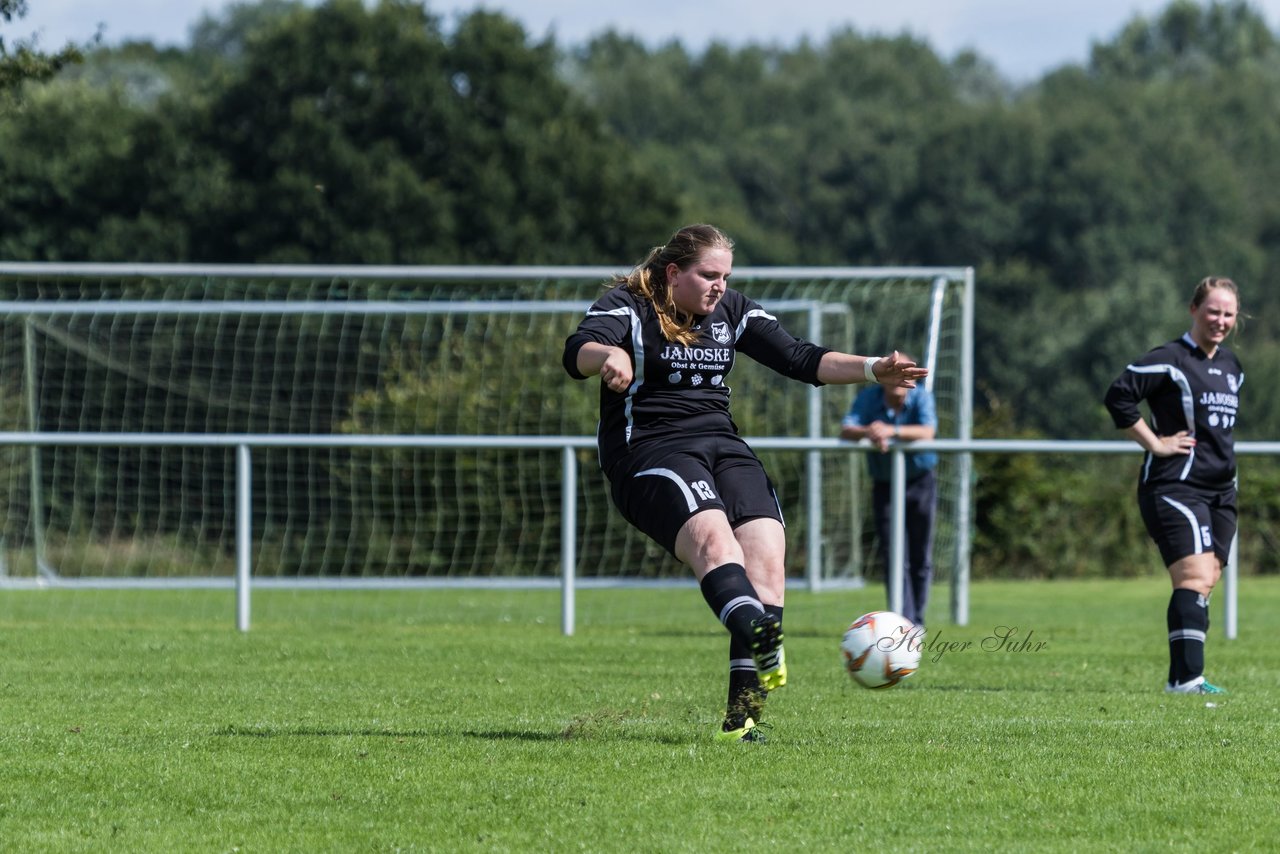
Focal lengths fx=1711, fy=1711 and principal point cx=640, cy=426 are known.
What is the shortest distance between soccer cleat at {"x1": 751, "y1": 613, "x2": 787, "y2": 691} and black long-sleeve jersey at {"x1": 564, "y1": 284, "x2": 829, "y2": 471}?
0.81m

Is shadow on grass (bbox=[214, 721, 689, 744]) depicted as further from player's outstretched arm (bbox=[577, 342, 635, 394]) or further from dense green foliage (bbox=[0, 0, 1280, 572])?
dense green foliage (bbox=[0, 0, 1280, 572])

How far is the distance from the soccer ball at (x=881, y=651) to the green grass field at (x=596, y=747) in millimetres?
238

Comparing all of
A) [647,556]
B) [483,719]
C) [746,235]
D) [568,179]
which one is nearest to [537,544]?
[647,556]

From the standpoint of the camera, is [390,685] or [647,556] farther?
[647,556]

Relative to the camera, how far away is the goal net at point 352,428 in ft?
51.7

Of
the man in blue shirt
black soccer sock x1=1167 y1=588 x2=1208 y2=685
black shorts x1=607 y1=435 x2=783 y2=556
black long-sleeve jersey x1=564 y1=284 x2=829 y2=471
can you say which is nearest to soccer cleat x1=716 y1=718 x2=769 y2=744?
black shorts x1=607 y1=435 x2=783 y2=556

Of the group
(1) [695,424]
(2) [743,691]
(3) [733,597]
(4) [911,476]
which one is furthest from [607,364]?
(4) [911,476]

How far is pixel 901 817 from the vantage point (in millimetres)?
4598

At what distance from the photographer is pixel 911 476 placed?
35.5 feet

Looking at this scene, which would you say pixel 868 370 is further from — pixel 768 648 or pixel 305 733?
pixel 305 733

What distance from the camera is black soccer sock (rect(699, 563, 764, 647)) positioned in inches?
217

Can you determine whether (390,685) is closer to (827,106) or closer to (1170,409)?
(1170,409)

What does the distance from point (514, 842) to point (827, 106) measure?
255ft

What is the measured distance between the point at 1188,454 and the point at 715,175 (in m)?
63.2
